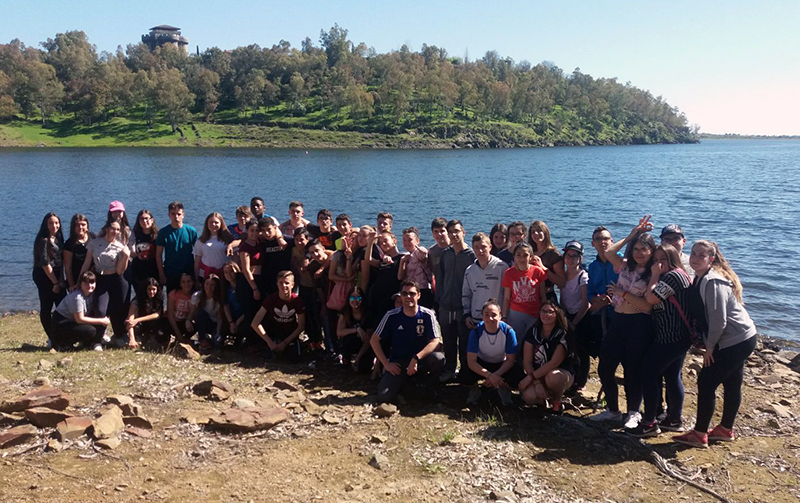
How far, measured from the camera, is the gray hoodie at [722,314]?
601 cm

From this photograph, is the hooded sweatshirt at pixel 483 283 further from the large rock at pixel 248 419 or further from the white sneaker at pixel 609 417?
the large rock at pixel 248 419

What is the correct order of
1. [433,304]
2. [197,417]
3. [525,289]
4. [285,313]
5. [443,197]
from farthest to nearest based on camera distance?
[443,197], [285,313], [433,304], [525,289], [197,417]

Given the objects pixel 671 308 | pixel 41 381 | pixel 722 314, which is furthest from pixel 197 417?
pixel 722 314

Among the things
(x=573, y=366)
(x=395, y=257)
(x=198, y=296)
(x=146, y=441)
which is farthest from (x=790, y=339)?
(x=146, y=441)

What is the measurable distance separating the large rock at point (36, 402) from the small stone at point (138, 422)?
73 cm

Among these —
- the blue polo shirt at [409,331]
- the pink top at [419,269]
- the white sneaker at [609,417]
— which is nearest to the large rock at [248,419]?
the blue polo shirt at [409,331]

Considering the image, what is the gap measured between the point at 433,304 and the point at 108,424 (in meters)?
4.53

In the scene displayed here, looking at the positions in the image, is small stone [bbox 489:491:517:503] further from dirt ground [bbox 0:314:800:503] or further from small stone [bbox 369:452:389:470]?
small stone [bbox 369:452:389:470]

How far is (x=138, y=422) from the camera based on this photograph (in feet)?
20.1

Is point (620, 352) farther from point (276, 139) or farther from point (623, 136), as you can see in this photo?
point (623, 136)

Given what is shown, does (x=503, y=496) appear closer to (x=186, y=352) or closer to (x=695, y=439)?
(x=695, y=439)

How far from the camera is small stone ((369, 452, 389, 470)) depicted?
569 cm

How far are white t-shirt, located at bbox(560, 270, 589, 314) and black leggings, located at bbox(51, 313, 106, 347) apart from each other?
6.97m

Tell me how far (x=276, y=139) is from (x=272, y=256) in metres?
104
